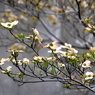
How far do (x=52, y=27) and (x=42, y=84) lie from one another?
1.18 meters

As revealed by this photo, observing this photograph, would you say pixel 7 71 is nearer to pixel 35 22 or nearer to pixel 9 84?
pixel 9 84

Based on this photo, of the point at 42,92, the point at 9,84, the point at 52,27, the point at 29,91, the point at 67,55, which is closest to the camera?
the point at 67,55

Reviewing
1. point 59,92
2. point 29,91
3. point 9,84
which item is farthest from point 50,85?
point 9,84

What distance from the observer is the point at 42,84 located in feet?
6.29

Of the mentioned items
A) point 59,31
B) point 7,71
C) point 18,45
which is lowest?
point 7,71

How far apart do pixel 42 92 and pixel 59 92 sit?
0.88 ft

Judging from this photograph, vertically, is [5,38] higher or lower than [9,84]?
higher

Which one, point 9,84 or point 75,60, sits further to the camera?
point 9,84

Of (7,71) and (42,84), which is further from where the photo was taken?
(42,84)

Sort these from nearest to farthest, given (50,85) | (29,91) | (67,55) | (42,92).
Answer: (67,55) → (29,91) → (42,92) → (50,85)

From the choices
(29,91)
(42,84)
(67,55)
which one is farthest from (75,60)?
(42,84)

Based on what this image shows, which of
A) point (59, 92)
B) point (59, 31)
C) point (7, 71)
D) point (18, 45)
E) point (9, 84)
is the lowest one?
point (59, 92)

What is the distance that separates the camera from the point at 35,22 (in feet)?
8.43

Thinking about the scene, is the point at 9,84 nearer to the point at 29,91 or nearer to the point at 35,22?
the point at 29,91
